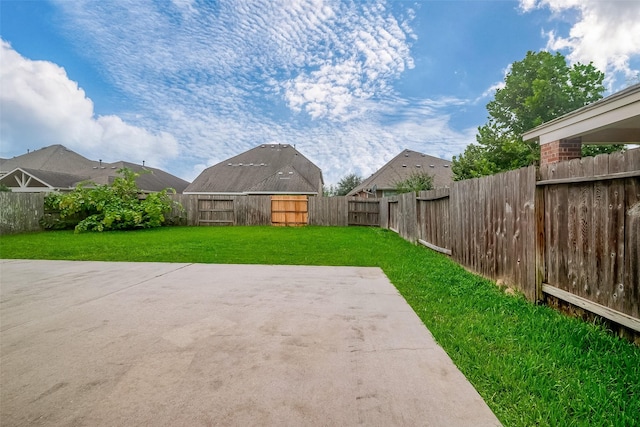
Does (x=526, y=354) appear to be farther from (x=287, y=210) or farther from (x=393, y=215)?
(x=287, y=210)

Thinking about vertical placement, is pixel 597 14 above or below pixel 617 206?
above

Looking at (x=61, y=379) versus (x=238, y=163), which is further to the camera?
(x=238, y=163)

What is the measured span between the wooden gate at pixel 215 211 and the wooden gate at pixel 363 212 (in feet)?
19.7

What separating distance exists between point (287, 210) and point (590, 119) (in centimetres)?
1214

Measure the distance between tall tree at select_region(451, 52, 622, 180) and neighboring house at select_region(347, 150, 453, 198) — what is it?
Result: 13.0ft

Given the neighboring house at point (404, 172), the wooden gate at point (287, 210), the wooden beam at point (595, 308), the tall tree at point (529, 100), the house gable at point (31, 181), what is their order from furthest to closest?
1. the neighboring house at point (404, 172)
2. the house gable at point (31, 181)
3. the tall tree at point (529, 100)
4. the wooden gate at point (287, 210)
5. the wooden beam at point (595, 308)

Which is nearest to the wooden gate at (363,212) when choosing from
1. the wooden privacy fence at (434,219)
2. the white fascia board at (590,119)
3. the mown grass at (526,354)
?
the wooden privacy fence at (434,219)

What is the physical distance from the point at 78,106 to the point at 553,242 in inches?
600

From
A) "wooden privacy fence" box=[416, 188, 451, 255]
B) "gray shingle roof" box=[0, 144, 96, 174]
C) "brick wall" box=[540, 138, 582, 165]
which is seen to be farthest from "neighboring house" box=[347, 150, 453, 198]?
"gray shingle roof" box=[0, 144, 96, 174]

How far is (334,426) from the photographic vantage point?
135cm

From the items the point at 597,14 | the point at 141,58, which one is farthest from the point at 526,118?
the point at 141,58

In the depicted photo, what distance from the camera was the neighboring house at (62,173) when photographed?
69.3 ft

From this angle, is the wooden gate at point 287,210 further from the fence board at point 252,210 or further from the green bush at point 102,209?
the green bush at point 102,209

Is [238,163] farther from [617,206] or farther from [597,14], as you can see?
[617,206]
